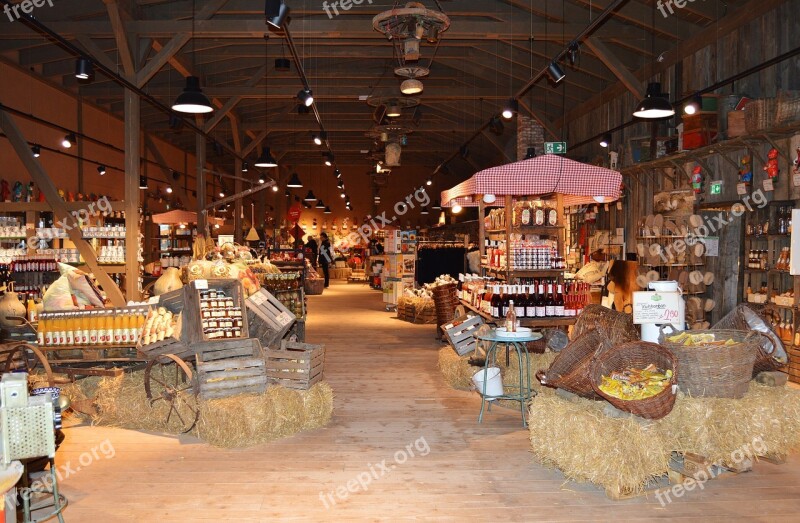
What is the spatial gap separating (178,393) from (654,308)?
11.8 feet

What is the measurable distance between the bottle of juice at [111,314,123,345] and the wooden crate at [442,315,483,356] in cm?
324

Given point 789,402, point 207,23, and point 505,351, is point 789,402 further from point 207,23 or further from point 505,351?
point 207,23

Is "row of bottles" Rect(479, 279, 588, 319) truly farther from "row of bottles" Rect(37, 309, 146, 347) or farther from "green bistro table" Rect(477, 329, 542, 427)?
"row of bottles" Rect(37, 309, 146, 347)

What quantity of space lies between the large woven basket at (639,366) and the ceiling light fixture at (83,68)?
6753 millimetres

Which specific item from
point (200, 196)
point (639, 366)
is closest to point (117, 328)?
point (639, 366)

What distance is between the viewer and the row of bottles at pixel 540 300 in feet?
22.4

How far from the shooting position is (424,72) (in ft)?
30.5

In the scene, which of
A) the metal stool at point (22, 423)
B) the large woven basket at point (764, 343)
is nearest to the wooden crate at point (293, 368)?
the metal stool at point (22, 423)

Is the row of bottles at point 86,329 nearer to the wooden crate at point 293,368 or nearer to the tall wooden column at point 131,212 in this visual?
the wooden crate at point 293,368

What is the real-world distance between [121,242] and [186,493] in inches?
294

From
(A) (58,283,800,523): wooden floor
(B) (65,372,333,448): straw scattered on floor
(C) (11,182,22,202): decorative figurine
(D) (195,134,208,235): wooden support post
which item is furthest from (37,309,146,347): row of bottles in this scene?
(D) (195,134,208,235): wooden support post

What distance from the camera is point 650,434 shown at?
3.78m

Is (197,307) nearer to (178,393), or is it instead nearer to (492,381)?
(178,393)

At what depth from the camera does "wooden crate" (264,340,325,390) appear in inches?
212
